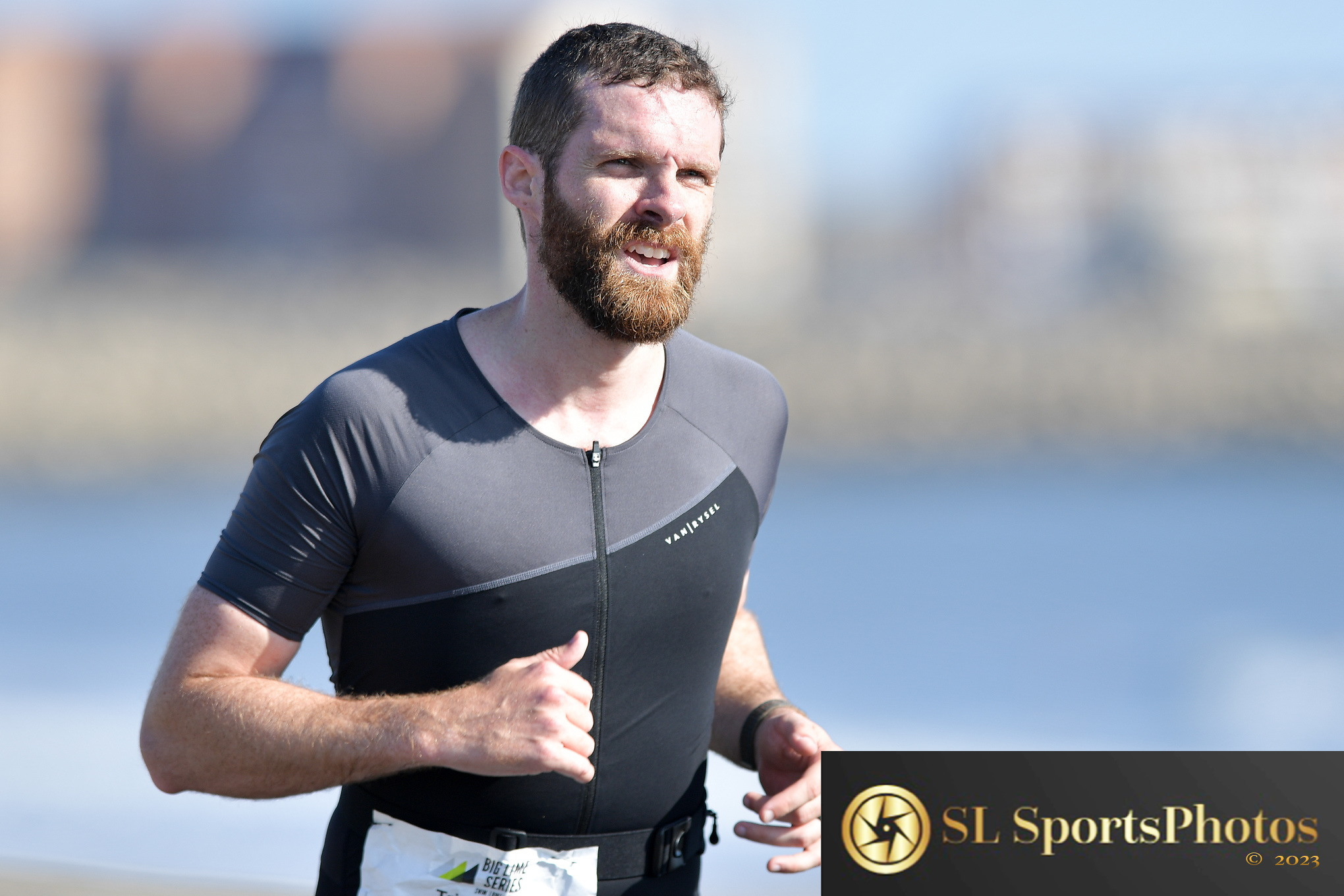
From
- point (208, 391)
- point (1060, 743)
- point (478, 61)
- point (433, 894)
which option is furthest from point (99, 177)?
point (433, 894)

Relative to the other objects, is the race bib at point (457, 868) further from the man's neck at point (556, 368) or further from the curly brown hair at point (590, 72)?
the curly brown hair at point (590, 72)

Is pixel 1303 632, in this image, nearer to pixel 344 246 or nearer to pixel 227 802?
pixel 227 802

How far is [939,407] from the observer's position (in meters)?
37.0

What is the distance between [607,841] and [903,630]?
48.6 ft

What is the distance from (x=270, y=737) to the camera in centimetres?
200

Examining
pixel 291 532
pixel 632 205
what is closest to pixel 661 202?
pixel 632 205

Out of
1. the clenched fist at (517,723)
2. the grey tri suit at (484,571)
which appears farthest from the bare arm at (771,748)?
the clenched fist at (517,723)

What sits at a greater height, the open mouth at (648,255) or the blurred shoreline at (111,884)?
the open mouth at (648,255)

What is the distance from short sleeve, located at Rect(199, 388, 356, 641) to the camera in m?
2.06

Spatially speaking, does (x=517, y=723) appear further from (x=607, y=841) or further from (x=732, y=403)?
(x=732, y=403)

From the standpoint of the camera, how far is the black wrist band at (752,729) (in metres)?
2.43

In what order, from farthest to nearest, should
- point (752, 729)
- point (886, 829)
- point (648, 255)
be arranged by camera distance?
point (752, 729) → point (648, 255) → point (886, 829)

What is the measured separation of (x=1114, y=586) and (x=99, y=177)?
163 feet

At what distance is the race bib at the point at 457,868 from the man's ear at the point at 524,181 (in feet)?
3.18
